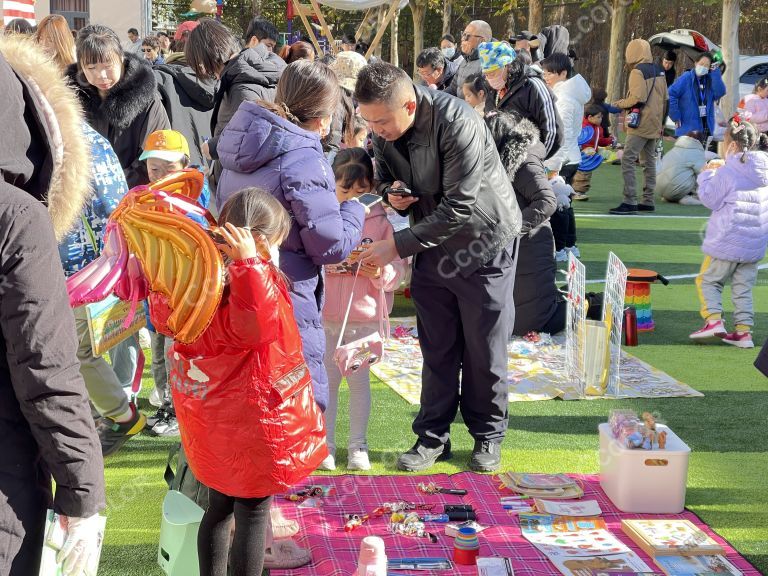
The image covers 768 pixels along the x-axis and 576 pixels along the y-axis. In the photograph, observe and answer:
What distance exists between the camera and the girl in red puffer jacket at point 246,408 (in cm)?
286

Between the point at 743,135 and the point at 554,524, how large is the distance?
376cm

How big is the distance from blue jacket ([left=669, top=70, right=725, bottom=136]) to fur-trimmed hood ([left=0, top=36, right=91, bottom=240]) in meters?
13.1

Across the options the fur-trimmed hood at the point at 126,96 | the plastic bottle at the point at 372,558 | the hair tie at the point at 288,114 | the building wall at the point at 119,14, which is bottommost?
the plastic bottle at the point at 372,558

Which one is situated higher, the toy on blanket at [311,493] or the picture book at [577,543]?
the toy on blanket at [311,493]

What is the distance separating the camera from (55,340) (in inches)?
71.5

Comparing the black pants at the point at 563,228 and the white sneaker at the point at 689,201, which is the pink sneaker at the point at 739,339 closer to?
the black pants at the point at 563,228

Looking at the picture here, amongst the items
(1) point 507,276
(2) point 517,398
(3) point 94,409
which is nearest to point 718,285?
(2) point 517,398

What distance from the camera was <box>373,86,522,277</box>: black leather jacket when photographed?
4172 mm

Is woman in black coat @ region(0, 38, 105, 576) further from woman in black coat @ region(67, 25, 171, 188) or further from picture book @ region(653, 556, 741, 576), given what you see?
woman in black coat @ region(67, 25, 171, 188)

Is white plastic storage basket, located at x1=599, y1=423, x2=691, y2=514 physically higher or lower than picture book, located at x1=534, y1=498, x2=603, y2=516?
higher

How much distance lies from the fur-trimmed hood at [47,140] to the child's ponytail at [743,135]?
5590mm

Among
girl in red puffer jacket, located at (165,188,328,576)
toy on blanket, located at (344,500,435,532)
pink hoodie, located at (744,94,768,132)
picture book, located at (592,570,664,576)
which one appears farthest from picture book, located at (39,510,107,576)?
pink hoodie, located at (744,94,768,132)

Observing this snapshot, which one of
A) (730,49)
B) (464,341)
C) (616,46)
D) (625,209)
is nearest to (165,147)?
(464,341)

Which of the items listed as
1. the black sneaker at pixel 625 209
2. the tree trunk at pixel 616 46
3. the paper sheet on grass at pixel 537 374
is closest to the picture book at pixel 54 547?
the paper sheet on grass at pixel 537 374
